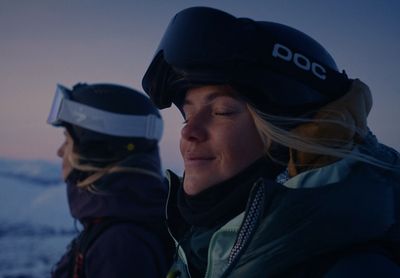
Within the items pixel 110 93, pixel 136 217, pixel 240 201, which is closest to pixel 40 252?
pixel 110 93

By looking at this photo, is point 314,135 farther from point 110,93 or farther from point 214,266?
point 110,93

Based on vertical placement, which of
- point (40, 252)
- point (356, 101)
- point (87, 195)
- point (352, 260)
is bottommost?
point (40, 252)

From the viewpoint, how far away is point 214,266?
1386mm

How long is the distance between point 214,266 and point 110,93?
2669 millimetres

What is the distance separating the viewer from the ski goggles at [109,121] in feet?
A: 11.6

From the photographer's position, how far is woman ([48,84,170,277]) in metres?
2.56

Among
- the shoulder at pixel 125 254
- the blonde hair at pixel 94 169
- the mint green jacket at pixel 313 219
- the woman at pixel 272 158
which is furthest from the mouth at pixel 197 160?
the blonde hair at pixel 94 169

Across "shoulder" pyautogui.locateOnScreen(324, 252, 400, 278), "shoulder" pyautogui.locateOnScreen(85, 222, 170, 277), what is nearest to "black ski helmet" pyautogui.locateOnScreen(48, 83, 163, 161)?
"shoulder" pyautogui.locateOnScreen(85, 222, 170, 277)

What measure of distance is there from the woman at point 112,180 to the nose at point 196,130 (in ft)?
3.77

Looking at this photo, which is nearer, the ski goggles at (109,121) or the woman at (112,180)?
the woman at (112,180)

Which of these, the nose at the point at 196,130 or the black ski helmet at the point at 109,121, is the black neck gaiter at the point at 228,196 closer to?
the nose at the point at 196,130

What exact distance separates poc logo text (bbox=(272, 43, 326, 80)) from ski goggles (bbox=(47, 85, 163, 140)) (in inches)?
79.9

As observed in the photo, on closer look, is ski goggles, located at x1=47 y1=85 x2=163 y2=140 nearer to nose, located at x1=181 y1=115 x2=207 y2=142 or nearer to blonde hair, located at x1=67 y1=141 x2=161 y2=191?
blonde hair, located at x1=67 y1=141 x2=161 y2=191

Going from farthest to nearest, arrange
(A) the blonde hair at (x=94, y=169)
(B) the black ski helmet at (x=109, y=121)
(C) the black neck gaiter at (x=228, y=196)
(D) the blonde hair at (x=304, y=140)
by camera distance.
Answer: (B) the black ski helmet at (x=109, y=121) → (A) the blonde hair at (x=94, y=169) → (C) the black neck gaiter at (x=228, y=196) → (D) the blonde hair at (x=304, y=140)
